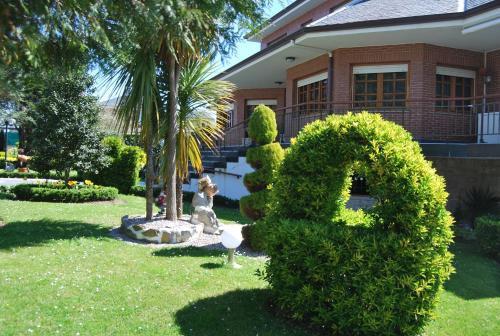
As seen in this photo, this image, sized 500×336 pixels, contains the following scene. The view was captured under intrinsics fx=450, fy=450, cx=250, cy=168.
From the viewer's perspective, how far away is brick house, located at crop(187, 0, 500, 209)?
11.0 m

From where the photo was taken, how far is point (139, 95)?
8195 mm

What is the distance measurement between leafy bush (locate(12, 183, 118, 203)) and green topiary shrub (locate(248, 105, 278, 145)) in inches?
259

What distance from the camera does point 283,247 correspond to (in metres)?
4.67

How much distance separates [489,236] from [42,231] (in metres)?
8.01

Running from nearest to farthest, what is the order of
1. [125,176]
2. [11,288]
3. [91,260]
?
[11,288] < [91,260] < [125,176]

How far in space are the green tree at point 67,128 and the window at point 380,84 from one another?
26.7 ft

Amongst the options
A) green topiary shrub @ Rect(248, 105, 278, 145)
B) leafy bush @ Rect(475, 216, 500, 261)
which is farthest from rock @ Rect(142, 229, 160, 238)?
leafy bush @ Rect(475, 216, 500, 261)

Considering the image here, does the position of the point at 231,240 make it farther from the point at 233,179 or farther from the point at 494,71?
the point at 494,71

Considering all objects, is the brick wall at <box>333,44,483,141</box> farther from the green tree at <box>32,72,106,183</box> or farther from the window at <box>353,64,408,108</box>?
the green tree at <box>32,72,106,183</box>

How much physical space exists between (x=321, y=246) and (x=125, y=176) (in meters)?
13.7

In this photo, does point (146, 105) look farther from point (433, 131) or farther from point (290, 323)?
point (433, 131)

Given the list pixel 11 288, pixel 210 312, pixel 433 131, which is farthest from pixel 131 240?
pixel 433 131

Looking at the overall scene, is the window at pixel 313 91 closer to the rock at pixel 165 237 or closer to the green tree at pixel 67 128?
the green tree at pixel 67 128

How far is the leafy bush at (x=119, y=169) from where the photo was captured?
16812 millimetres
